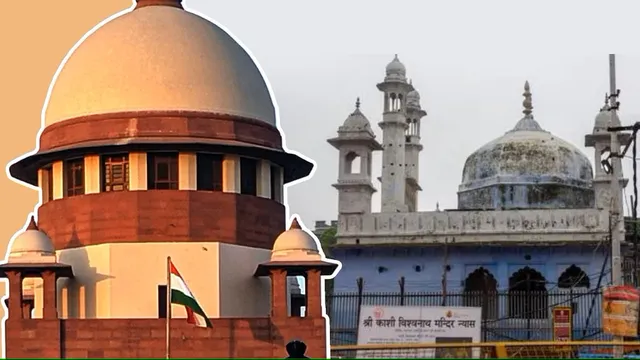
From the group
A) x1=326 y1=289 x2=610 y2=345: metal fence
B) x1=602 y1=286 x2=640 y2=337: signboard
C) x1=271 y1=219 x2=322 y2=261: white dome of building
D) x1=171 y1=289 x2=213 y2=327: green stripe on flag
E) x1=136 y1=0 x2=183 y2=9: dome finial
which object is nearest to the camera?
x1=171 y1=289 x2=213 y2=327: green stripe on flag

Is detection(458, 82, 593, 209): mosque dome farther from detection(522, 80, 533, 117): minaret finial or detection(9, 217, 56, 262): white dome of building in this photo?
detection(9, 217, 56, 262): white dome of building

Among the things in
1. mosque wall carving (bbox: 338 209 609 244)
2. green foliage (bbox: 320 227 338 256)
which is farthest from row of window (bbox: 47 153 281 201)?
green foliage (bbox: 320 227 338 256)

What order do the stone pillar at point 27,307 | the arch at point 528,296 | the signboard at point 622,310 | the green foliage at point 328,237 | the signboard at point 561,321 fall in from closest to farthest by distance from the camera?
1. the stone pillar at point 27,307
2. the signboard at point 622,310
3. the signboard at point 561,321
4. the arch at point 528,296
5. the green foliage at point 328,237

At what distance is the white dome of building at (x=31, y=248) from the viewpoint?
24406 millimetres

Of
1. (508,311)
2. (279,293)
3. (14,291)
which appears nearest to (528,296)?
(508,311)

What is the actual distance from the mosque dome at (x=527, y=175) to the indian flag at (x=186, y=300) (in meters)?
20.5

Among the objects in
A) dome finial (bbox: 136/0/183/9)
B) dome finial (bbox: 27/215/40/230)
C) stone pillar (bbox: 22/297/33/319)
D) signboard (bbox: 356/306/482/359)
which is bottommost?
signboard (bbox: 356/306/482/359)

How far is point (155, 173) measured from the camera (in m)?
25.5

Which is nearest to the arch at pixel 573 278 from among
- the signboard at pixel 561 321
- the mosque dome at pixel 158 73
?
the signboard at pixel 561 321

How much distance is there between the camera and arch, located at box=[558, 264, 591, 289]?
39.9 meters

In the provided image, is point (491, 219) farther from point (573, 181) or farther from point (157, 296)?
point (157, 296)

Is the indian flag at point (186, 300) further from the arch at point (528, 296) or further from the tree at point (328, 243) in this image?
the tree at point (328, 243)

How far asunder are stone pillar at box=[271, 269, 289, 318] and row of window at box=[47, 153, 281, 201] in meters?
1.71

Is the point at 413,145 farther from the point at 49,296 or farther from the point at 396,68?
the point at 49,296
